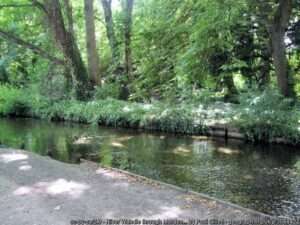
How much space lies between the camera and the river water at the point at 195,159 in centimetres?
695

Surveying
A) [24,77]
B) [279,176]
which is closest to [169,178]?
[279,176]

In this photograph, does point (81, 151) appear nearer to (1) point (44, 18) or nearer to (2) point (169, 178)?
(2) point (169, 178)

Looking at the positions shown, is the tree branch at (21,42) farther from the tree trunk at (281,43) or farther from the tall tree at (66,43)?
the tree trunk at (281,43)

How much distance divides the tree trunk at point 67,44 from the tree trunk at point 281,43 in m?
10.3

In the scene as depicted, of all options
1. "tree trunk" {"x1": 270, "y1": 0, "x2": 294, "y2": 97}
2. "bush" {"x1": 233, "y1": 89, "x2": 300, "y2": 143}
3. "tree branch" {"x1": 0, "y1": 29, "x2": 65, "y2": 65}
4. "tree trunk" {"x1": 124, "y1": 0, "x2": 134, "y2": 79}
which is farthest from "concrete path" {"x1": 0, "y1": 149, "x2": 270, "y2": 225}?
"tree trunk" {"x1": 124, "y1": 0, "x2": 134, "y2": 79}

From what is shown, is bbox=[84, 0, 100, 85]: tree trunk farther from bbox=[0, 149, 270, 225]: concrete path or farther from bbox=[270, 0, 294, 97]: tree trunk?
bbox=[0, 149, 270, 225]: concrete path

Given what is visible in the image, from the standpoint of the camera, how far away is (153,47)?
14391 millimetres

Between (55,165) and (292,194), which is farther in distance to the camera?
(55,165)

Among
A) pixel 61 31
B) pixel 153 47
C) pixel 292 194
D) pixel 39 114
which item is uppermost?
pixel 61 31

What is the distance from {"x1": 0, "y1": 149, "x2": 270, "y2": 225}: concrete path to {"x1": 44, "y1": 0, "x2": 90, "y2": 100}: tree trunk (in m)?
12.7

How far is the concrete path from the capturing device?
5188mm

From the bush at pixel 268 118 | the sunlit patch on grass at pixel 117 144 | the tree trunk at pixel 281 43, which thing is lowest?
the sunlit patch on grass at pixel 117 144

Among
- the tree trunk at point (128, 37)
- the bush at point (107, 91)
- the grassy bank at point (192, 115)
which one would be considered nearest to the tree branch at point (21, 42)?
the grassy bank at point (192, 115)

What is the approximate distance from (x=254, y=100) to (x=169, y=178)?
541cm
